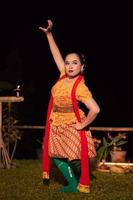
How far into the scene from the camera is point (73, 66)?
666 centimetres

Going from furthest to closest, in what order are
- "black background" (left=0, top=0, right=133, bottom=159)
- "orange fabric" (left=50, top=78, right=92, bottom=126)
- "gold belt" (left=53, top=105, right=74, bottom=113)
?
"black background" (left=0, top=0, right=133, bottom=159) < "gold belt" (left=53, top=105, right=74, bottom=113) < "orange fabric" (left=50, top=78, right=92, bottom=126)

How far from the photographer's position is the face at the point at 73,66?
6.65 m

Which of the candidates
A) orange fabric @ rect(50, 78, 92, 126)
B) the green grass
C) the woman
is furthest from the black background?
orange fabric @ rect(50, 78, 92, 126)

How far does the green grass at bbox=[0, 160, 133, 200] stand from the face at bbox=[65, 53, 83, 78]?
133 centimetres

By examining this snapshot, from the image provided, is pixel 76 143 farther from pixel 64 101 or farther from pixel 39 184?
pixel 39 184

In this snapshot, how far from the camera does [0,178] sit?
786 centimetres

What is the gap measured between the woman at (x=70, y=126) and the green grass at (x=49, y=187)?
8.8 inches

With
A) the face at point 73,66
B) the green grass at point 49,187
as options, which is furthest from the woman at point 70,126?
the green grass at point 49,187

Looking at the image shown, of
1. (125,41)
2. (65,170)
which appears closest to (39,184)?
(65,170)

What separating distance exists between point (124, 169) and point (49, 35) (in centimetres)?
262

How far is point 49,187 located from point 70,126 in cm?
94

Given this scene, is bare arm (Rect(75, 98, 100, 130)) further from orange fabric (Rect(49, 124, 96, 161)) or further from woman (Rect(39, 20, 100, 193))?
orange fabric (Rect(49, 124, 96, 161))

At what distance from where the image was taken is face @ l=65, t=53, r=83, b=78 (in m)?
6.65

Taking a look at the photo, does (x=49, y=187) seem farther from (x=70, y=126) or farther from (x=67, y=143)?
(x=70, y=126)
